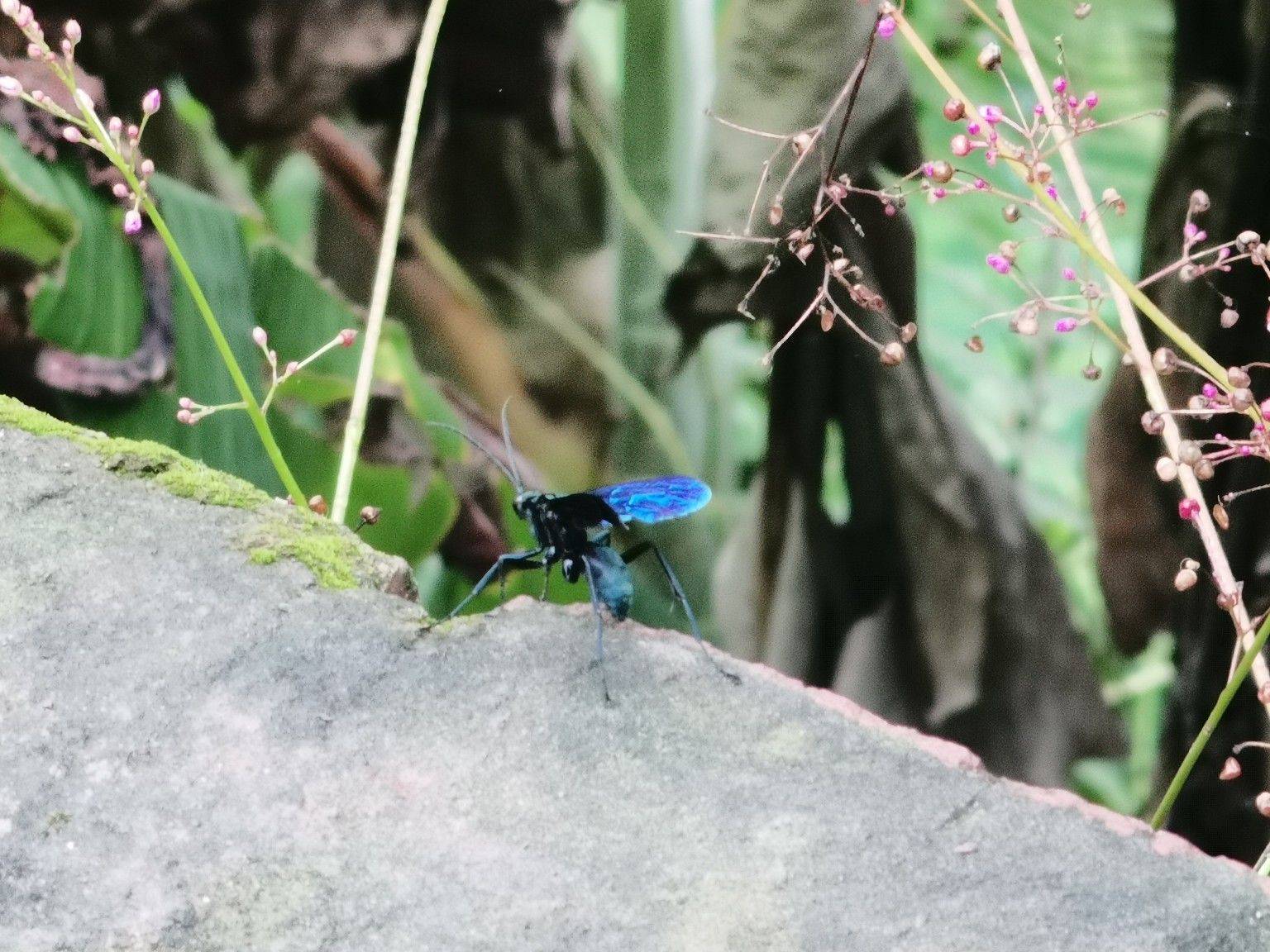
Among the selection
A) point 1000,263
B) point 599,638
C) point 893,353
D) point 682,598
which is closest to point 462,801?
point 599,638

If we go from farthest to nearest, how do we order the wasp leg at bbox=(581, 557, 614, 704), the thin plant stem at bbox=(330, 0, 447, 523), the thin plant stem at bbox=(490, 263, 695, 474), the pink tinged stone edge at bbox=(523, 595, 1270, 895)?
the thin plant stem at bbox=(490, 263, 695, 474)
the thin plant stem at bbox=(330, 0, 447, 523)
the wasp leg at bbox=(581, 557, 614, 704)
the pink tinged stone edge at bbox=(523, 595, 1270, 895)

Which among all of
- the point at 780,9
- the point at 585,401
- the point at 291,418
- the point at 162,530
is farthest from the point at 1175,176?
the point at 162,530

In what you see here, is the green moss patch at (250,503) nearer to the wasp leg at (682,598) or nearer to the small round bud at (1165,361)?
the wasp leg at (682,598)

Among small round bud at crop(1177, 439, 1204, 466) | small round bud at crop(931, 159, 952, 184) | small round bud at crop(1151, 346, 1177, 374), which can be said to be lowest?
small round bud at crop(1177, 439, 1204, 466)

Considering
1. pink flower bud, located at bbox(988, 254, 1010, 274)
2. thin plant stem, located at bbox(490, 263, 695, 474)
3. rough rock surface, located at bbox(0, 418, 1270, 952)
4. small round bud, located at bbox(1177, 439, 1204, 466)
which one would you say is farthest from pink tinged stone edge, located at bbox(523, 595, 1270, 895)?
thin plant stem, located at bbox(490, 263, 695, 474)

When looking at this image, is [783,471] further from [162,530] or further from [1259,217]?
[162,530]

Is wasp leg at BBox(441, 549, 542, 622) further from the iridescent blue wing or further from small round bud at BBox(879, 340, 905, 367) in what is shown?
small round bud at BBox(879, 340, 905, 367)

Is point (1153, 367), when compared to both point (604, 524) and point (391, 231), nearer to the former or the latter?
A: point (604, 524)
